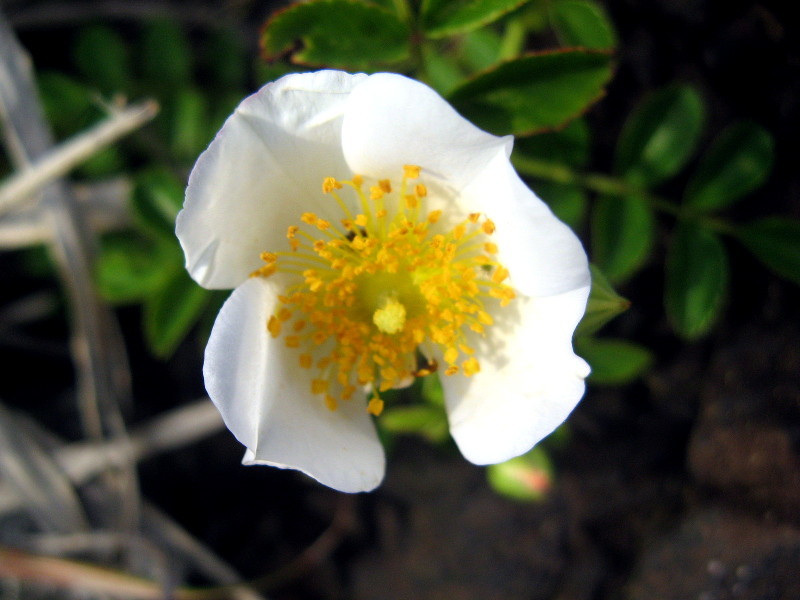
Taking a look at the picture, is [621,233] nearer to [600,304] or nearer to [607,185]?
[607,185]

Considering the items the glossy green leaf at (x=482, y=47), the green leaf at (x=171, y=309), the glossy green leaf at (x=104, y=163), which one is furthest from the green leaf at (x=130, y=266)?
the glossy green leaf at (x=482, y=47)

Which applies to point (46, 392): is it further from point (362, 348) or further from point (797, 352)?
point (797, 352)

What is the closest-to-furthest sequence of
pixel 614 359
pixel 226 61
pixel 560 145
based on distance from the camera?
pixel 560 145 → pixel 614 359 → pixel 226 61

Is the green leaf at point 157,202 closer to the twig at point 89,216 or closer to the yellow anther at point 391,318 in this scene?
the twig at point 89,216

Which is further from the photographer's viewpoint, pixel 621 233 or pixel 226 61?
pixel 226 61

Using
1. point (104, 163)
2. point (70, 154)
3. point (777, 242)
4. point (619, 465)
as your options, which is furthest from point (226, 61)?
point (619, 465)

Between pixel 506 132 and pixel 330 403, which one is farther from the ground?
pixel 506 132

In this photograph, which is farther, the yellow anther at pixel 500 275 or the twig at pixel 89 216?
the twig at pixel 89 216
